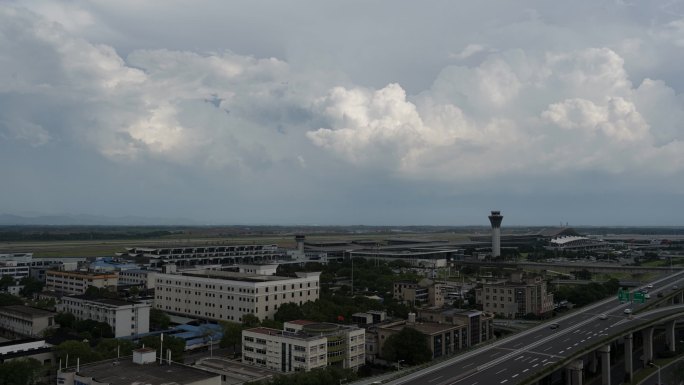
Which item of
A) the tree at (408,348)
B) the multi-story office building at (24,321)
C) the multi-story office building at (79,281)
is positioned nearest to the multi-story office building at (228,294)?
the multi-story office building at (79,281)

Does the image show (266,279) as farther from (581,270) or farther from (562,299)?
(581,270)

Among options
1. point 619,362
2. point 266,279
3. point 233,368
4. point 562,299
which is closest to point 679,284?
point 562,299

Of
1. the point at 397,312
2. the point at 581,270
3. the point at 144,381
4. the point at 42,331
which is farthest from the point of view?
the point at 581,270

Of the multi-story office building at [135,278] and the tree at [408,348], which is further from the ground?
the multi-story office building at [135,278]

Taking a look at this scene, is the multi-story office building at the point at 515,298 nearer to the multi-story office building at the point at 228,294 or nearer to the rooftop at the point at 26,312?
the multi-story office building at the point at 228,294

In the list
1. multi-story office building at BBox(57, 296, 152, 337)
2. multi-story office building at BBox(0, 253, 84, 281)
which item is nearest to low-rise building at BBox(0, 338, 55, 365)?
multi-story office building at BBox(57, 296, 152, 337)

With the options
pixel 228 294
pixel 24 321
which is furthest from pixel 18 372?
pixel 228 294

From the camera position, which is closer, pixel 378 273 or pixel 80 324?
pixel 80 324
